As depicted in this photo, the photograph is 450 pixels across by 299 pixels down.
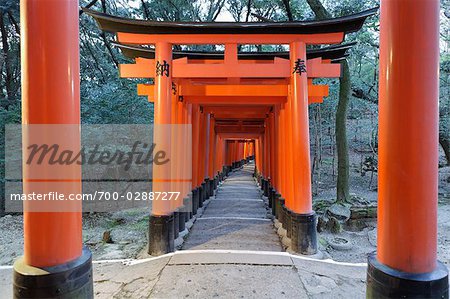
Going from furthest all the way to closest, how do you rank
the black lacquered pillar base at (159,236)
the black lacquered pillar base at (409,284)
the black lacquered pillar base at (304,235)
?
the black lacquered pillar base at (304,235) → the black lacquered pillar base at (159,236) → the black lacquered pillar base at (409,284)

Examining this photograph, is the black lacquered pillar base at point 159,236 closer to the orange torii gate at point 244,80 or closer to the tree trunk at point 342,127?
the orange torii gate at point 244,80

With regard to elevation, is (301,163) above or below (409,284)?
above

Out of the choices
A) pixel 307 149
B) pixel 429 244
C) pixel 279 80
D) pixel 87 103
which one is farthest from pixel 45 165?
pixel 87 103

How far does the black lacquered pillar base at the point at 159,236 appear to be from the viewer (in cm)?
523

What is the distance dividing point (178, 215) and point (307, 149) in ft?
9.36

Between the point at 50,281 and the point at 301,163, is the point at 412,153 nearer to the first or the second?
the point at 50,281

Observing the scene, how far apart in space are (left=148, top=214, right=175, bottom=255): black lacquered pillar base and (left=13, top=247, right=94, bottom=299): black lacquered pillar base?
3.25m

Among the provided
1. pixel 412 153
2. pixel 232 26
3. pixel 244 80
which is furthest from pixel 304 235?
pixel 412 153

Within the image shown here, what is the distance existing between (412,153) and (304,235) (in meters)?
3.87

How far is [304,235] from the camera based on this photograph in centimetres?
538

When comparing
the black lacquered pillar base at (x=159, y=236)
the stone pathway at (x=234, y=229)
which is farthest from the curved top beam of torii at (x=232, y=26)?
the stone pathway at (x=234, y=229)

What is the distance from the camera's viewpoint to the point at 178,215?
6438 millimetres

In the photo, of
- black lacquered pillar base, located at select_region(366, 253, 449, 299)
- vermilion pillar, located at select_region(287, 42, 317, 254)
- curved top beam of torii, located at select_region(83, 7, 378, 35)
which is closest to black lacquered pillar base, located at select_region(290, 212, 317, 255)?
vermilion pillar, located at select_region(287, 42, 317, 254)

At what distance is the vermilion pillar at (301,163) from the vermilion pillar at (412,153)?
142 inches
